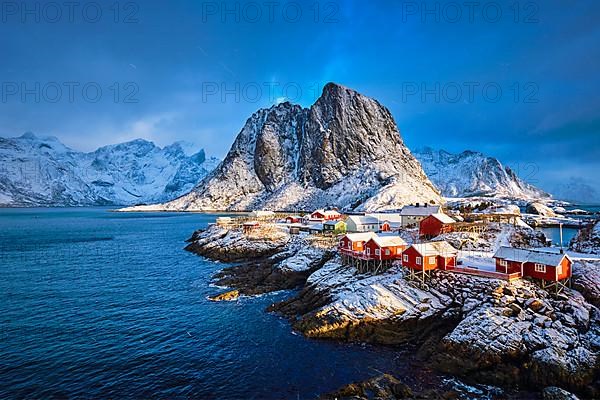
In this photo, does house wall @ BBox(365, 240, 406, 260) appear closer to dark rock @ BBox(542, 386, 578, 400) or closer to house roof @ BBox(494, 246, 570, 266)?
house roof @ BBox(494, 246, 570, 266)

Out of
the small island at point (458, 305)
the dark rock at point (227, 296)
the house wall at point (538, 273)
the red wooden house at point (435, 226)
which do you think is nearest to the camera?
the small island at point (458, 305)

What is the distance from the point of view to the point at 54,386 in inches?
910

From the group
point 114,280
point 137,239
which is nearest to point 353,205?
point 137,239

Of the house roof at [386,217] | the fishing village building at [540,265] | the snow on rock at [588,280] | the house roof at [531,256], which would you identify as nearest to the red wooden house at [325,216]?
the house roof at [386,217]

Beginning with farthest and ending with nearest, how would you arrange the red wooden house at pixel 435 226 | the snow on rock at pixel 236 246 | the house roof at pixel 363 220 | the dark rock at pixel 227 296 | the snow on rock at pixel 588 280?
the house roof at pixel 363 220 → the snow on rock at pixel 236 246 → the red wooden house at pixel 435 226 → the dark rock at pixel 227 296 → the snow on rock at pixel 588 280

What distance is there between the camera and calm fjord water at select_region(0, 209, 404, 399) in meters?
23.2

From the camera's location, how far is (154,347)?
2912 cm

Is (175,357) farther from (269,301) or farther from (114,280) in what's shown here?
(114,280)

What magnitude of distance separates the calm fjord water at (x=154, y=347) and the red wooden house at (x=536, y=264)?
15.8m

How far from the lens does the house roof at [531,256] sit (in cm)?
3225

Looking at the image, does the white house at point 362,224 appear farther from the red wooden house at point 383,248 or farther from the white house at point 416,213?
the red wooden house at point 383,248

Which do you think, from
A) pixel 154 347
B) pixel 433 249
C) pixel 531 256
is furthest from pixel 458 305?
pixel 154 347

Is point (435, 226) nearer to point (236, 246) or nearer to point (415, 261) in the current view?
point (415, 261)

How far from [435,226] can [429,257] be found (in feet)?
75.7
